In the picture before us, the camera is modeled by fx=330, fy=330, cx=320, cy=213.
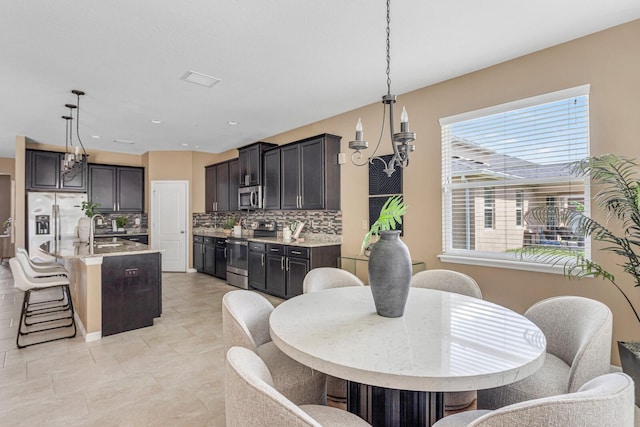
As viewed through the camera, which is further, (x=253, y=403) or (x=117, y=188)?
(x=117, y=188)

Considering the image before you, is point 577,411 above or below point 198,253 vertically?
above

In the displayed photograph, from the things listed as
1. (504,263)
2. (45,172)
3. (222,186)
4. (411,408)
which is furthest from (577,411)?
(45,172)

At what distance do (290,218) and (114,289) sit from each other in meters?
2.96

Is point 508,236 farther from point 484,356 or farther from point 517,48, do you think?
point 484,356

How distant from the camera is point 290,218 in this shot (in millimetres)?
5922

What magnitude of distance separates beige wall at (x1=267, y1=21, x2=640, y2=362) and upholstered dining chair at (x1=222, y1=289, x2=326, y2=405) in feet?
7.47

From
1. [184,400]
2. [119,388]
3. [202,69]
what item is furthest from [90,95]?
[184,400]

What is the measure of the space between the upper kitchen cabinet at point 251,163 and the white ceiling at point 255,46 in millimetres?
1362

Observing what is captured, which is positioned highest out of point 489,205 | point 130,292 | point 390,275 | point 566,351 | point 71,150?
→ point 71,150

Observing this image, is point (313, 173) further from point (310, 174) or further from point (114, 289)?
point (114, 289)

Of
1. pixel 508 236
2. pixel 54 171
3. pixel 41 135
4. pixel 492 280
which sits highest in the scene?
pixel 41 135

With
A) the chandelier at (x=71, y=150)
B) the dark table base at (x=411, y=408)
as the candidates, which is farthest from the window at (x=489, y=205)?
the chandelier at (x=71, y=150)

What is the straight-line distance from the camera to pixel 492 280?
3.25 m

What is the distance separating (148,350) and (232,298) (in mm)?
1925
